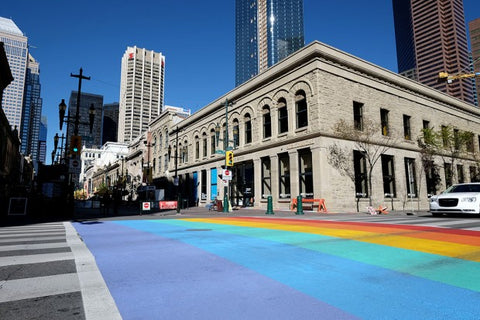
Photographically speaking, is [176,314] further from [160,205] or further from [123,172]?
[123,172]

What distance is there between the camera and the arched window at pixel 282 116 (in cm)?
2530

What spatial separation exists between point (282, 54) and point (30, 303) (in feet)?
599

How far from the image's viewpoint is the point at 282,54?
171m

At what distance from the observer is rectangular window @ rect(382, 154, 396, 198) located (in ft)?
80.8

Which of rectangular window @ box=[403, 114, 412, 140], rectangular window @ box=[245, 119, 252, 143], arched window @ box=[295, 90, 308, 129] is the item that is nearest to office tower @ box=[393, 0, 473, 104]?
rectangular window @ box=[403, 114, 412, 140]

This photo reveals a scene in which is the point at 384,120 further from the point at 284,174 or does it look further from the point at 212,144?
the point at 212,144

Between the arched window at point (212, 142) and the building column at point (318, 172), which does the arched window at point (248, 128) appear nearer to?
the arched window at point (212, 142)

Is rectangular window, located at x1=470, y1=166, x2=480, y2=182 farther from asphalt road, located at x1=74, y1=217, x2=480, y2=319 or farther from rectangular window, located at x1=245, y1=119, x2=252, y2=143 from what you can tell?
asphalt road, located at x1=74, y1=217, x2=480, y2=319

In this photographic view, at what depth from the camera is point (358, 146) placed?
75.4 ft

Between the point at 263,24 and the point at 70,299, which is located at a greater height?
the point at 263,24

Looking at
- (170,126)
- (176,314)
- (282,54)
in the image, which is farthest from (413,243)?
(282,54)

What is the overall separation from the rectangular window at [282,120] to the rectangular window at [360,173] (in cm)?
623

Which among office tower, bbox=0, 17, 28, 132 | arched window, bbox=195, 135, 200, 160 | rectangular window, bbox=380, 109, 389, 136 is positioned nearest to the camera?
rectangular window, bbox=380, 109, 389, 136

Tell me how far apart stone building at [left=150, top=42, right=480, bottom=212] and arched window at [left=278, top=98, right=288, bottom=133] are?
9 cm
